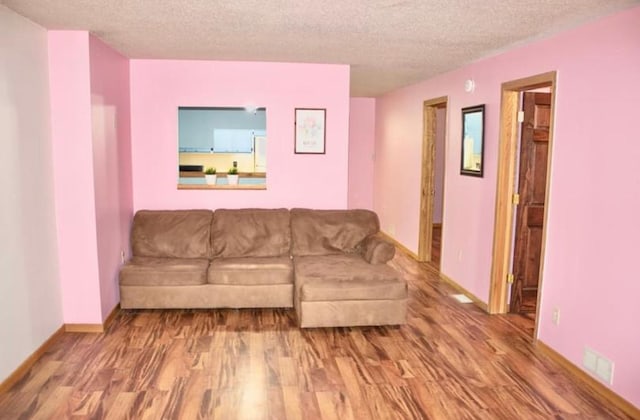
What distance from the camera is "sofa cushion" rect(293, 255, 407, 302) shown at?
162 inches

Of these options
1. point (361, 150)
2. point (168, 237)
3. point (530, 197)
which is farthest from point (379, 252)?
point (361, 150)

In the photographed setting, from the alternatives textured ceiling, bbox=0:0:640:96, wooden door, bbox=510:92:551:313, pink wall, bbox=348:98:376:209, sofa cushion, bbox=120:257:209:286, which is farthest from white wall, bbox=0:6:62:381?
pink wall, bbox=348:98:376:209

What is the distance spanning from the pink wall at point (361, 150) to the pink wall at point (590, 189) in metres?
4.03

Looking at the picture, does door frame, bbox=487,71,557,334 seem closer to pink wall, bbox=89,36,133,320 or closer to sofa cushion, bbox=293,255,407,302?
sofa cushion, bbox=293,255,407,302

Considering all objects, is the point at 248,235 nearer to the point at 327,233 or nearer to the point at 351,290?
the point at 327,233

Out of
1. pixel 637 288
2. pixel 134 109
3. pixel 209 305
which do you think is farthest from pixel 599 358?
pixel 134 109

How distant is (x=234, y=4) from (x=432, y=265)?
4.46 meters

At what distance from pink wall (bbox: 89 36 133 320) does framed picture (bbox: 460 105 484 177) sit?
338 centimetres

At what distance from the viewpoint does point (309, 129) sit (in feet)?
17.0

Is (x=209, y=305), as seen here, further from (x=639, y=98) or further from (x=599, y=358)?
(x=639, y=98)

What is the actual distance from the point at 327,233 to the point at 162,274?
158cm

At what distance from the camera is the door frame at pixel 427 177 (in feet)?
20.9

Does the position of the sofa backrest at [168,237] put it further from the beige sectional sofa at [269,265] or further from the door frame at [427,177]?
the door frame at [427,177]

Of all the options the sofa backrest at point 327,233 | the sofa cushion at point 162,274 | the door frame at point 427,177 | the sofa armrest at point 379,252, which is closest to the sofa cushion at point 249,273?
the sofa cushion at point 162,274
